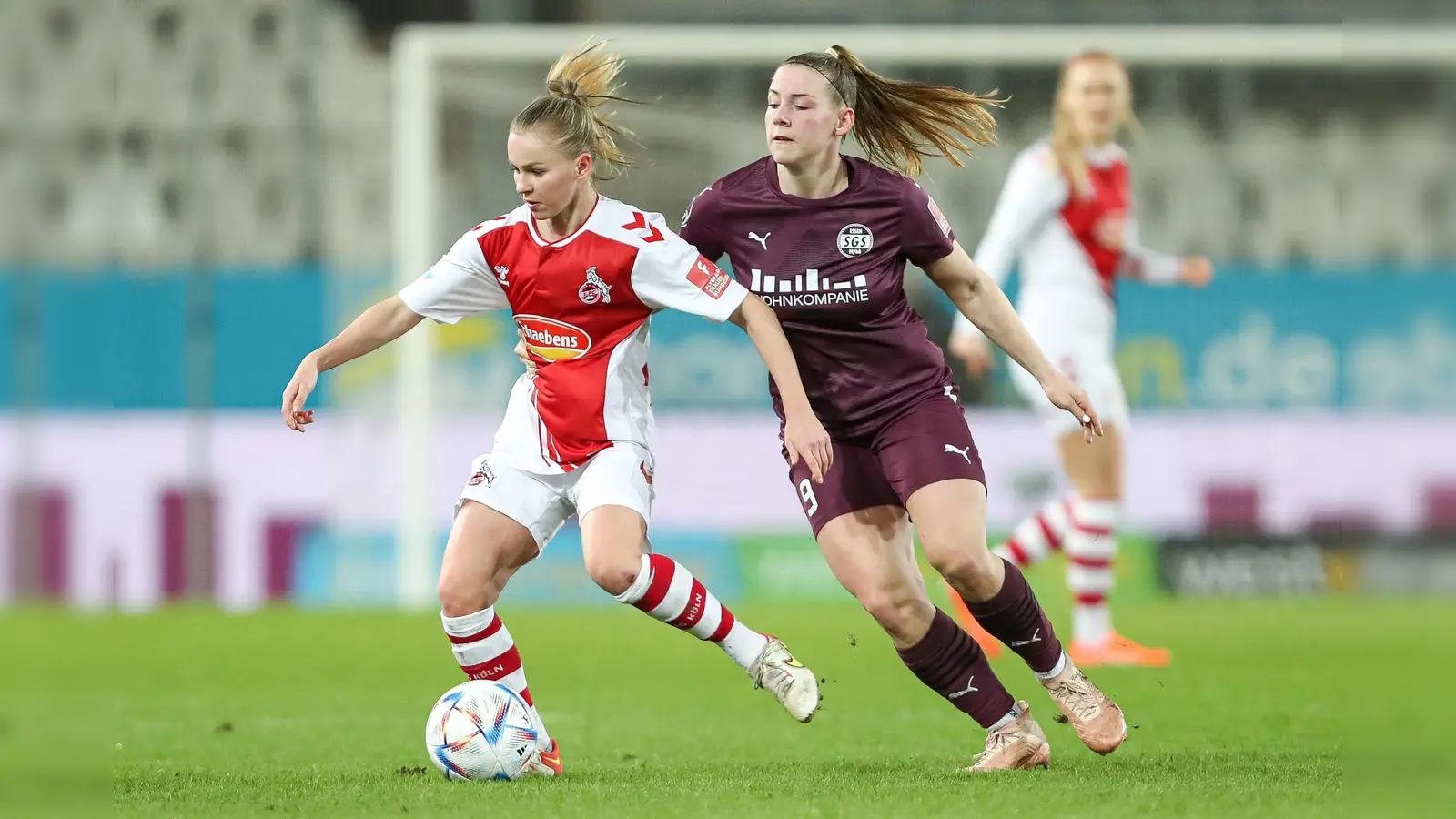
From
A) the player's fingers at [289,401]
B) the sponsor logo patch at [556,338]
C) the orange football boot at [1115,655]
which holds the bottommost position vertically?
the orange football boot at [1115,655]

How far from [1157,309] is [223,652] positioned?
284 inches

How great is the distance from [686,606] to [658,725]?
5.01 feet

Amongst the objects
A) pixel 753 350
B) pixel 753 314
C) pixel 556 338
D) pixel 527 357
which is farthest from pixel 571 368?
pixel 753 350

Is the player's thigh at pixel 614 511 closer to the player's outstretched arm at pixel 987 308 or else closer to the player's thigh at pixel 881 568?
the player's thigh at pixel 881 568

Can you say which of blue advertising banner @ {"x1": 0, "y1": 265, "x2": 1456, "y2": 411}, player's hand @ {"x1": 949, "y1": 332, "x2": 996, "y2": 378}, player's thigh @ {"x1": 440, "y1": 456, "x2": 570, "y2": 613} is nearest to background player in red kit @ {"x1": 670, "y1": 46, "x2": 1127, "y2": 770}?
player's thigh @ {"x1": 440, "y1": 456, "x2": 570, "y2": 613}

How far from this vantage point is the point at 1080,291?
8102 millimetres

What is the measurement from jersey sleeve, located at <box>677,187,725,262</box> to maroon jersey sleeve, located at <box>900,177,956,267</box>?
1.74ft

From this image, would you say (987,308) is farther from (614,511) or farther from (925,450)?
(614,511)

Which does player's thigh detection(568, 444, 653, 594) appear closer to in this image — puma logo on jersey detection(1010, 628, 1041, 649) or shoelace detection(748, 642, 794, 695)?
shoelace detection(748, 642, 794, 695)

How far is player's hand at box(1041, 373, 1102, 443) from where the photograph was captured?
467 cm

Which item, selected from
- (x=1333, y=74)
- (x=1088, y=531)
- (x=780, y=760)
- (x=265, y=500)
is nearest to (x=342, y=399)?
(x=265, y=500)

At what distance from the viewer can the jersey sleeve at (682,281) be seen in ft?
15.4

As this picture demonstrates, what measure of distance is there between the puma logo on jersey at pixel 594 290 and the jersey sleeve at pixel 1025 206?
3315 mm

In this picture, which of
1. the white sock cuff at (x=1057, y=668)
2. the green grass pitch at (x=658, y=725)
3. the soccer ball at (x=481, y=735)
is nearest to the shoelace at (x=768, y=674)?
the green grass pitch at (x=658, y=725)
